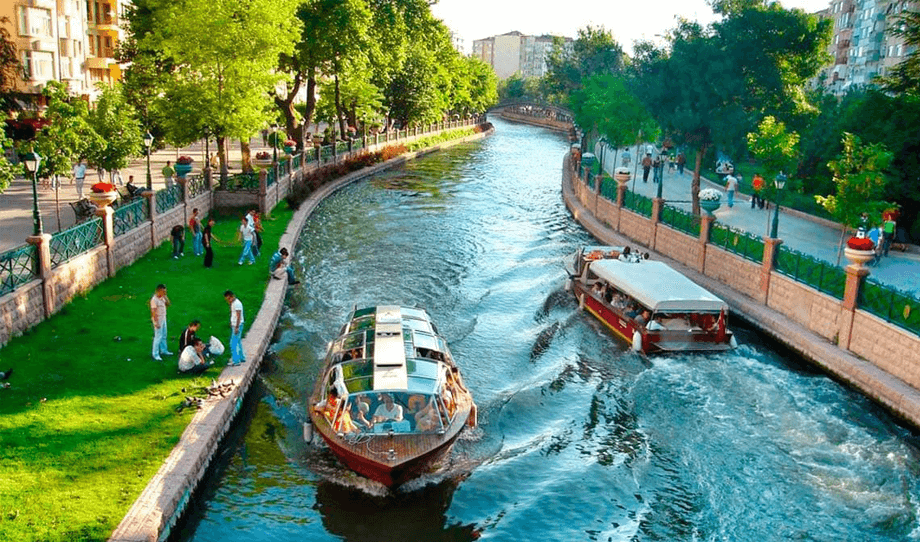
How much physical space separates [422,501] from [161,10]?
3477 cm

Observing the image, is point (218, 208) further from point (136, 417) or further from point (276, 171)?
point (136, 417)

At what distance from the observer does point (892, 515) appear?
50.6 ft

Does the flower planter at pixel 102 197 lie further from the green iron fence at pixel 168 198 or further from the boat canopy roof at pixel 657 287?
the boat canopy roof at pixel 657 287

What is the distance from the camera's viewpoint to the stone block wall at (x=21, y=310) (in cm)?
1891

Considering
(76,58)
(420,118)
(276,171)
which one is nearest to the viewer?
(276,171)

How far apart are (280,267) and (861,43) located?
318 feet

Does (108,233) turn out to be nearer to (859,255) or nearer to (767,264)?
(767,264)

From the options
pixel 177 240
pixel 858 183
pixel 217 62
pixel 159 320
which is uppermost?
pixel 217 62

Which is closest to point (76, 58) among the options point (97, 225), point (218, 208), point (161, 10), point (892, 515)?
point (161, 10)

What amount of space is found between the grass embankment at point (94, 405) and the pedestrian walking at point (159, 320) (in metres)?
0.29

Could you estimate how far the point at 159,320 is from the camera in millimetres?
18891

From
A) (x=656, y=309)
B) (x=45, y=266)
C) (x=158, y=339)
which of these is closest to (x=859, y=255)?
(x=656, y=309)

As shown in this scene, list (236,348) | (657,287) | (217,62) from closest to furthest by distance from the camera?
(236,348) → (657,287) → (217,62)

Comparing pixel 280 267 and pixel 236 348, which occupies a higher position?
pixel 280 267
